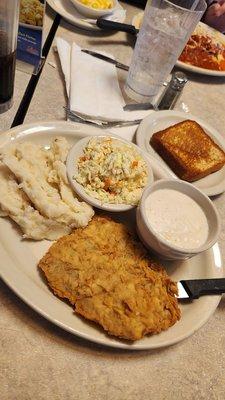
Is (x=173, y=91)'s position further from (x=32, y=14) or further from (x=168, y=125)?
(x=32, y=14)

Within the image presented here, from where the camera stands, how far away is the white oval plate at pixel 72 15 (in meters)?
1.55

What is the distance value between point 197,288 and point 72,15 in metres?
1.32

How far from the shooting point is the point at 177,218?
900 mm

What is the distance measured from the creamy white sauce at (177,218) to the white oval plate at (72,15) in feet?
3.28

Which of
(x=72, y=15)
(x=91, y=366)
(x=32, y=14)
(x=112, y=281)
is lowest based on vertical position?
(x=91, y=366)

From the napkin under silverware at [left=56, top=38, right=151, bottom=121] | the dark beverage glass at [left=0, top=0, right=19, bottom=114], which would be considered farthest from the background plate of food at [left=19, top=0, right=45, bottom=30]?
the napkin under silverware at [left=56, top=38, right=151, bottom=121]

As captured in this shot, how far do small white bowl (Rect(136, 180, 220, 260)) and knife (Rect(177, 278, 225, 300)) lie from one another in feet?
0.21

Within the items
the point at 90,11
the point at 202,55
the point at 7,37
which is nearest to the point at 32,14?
the point at 7,37

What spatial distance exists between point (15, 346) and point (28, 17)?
949 millimetres

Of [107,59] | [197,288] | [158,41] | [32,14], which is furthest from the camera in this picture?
[107,59]

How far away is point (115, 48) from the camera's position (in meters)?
1.60

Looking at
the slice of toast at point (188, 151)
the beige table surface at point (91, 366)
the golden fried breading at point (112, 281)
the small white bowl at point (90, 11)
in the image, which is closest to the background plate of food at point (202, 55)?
the small white bowl at point (90, 11)

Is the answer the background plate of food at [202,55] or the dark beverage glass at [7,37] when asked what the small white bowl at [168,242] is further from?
the background plate of food at [202,55]

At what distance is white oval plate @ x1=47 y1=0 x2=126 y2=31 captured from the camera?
1.55 meters
